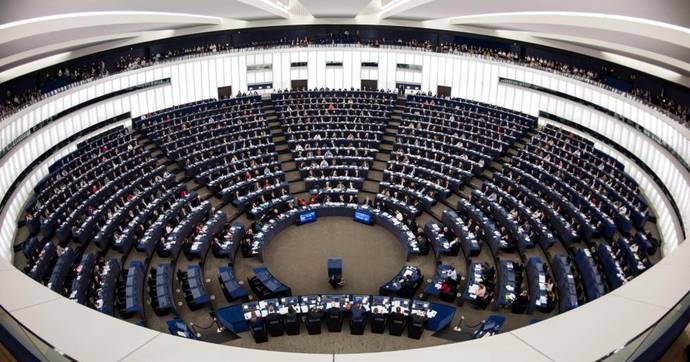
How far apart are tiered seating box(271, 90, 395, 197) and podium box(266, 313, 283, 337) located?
1085 cm

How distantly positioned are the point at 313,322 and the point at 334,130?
1625cm

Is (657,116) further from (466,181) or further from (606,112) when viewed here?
(466,181)

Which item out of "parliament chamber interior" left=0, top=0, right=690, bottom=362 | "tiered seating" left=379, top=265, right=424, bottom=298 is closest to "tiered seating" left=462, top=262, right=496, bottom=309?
"parliament chamber interior" left=0, top=0, right=690, bottom=362

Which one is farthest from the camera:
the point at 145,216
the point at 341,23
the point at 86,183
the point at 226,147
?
the point at 341,23

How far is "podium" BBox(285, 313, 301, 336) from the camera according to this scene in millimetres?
17406

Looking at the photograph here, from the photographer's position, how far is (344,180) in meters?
27.9

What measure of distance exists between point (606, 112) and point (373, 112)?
13654 millimetres

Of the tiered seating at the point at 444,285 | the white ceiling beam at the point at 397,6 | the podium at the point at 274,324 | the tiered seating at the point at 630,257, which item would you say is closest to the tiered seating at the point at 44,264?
the podium at the point at 274,324

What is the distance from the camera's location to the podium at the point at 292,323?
17.4 meters

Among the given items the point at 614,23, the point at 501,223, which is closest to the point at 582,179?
the point at 501,223

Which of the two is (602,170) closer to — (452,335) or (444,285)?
(444,285)

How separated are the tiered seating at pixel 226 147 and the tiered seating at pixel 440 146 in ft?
20.4

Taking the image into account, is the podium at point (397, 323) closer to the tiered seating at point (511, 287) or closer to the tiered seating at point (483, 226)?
the tiered seating at point (511, 287)

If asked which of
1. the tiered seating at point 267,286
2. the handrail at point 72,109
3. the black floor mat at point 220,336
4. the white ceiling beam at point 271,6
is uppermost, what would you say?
the white ceiling beam at point 271,6
